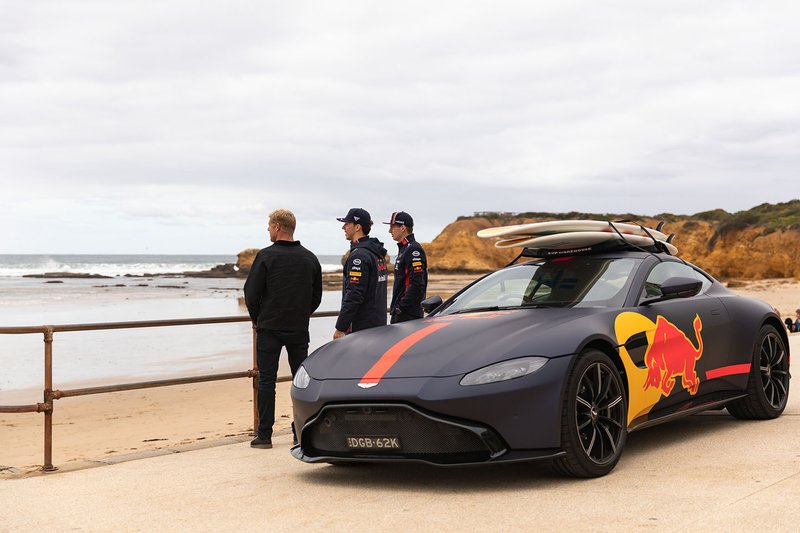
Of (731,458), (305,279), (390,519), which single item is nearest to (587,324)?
(731,458)

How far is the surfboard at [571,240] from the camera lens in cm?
680

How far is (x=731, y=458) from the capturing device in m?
5.98

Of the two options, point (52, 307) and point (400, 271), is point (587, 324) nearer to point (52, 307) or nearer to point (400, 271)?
point (400, 271)

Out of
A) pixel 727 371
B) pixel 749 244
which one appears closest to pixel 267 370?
pixel 727 371

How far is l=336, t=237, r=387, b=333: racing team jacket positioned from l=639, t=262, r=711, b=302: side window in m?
2.23

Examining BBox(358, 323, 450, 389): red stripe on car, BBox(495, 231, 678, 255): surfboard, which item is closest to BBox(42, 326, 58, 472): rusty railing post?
BBox(358, 323, 450, 389): red stripe on car

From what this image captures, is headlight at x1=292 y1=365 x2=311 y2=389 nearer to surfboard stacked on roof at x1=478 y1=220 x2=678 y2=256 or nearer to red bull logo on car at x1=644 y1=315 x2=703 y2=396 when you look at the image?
surfboard stacked on roof at x1=478 y1=220 x2=678 y2=256

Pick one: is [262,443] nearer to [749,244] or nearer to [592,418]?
[592,418]

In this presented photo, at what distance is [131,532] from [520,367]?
2.19 metres

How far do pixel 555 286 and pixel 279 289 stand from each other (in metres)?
2.07

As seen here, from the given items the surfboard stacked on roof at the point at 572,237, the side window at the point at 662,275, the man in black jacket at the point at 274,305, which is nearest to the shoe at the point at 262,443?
the man in black jacket at the point at 274,305

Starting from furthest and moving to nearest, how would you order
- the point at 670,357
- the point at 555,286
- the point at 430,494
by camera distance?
the point at 555,286 → the point at 670,357 → the point at 430,494

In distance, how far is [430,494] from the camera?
5.29 meters

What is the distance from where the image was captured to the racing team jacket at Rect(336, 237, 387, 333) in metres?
7.63
